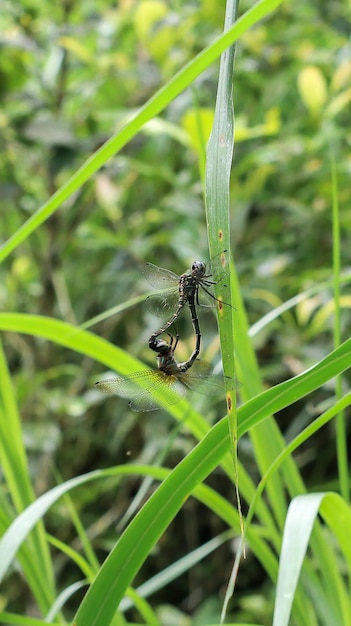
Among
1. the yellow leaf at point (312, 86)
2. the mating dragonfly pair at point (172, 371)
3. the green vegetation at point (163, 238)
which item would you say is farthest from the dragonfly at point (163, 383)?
the yellow leaf at point (312, 86)

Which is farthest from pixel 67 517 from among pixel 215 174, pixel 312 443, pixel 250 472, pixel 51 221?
pixel 215 174

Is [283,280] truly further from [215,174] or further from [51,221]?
[215,174]

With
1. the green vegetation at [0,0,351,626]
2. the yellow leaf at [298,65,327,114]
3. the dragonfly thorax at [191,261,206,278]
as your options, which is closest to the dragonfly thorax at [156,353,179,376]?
the dragonfly thorax at [191,261,206,278]

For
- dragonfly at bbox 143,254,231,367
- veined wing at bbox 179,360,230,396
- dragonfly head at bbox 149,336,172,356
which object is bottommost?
veined wing at bbox 179,360,230,396

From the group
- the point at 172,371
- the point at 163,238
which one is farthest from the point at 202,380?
the point at 163,238

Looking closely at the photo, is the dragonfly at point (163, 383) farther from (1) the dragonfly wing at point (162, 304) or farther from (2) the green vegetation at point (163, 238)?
(2) the green vegetation at point (163, 238)

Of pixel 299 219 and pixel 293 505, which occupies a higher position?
pixel 299 219

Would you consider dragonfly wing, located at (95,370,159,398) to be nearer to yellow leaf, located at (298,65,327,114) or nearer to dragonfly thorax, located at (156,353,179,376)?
dragonfly thorax, located at (156,353,179,376)
